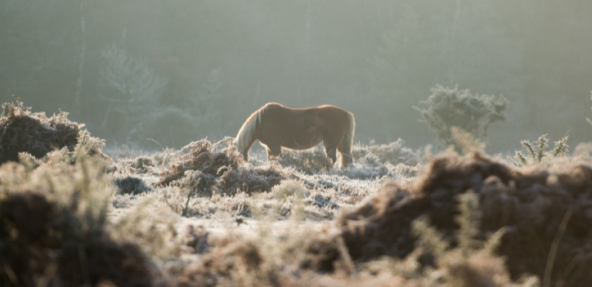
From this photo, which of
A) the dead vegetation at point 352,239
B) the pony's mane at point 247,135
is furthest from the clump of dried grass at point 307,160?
the dead vegetation at point 352,239

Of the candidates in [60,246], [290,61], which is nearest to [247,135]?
[60,246]

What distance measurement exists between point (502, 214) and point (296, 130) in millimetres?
7962

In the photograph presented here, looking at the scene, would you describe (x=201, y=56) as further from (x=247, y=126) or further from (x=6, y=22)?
(x=247, y=126)

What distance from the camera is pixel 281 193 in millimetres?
5016

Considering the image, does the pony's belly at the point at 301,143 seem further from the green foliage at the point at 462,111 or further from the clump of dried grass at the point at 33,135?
the green foliage at the point at 462,111

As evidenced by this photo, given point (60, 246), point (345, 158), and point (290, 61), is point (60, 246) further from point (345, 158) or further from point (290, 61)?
point (290, 61)

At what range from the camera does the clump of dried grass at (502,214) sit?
221 cm

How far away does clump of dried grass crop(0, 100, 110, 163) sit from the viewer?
20.2ft

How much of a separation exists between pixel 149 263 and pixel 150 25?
38539 mm

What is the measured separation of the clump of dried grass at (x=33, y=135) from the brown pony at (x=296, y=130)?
3.59 metres

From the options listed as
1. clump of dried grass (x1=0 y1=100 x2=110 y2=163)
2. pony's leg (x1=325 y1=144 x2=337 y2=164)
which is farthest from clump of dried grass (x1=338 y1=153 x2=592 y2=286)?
pony's leg (x1=325 y1=144 x2=337 y2=164)

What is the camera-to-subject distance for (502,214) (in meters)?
2.28

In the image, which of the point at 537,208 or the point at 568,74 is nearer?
the point at 537,208

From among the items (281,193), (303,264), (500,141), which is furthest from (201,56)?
(303,264)
